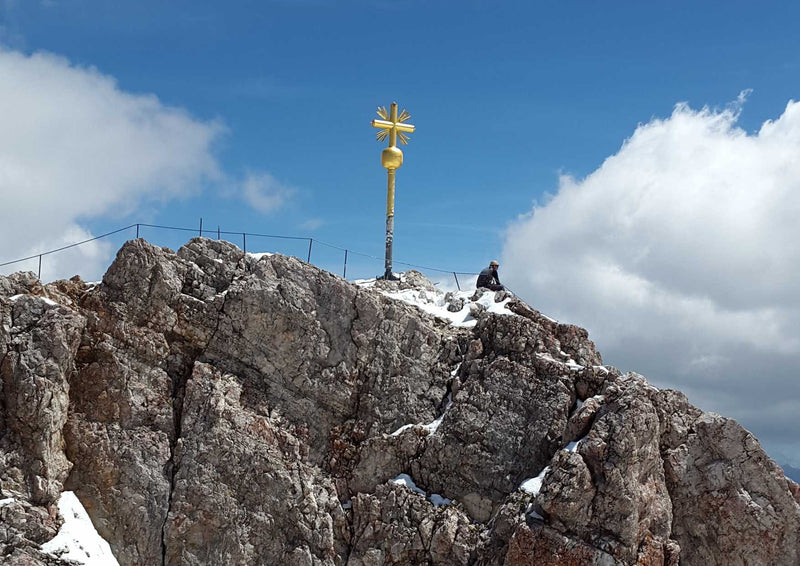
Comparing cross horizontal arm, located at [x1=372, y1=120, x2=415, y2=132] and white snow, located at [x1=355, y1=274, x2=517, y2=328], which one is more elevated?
cross horizontal arm, located at [x1=372, y1=120, x2=415, y2=132]

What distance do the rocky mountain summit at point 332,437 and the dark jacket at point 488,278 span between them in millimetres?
3187

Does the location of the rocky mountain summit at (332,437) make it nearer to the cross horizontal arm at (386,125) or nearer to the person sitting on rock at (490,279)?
the person sitting on rock at (490,279)

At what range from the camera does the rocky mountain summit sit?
99.7 ft

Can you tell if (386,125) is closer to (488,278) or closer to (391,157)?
(391,157)

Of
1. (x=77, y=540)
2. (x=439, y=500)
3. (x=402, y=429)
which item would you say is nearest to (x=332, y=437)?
(x=402, y=429)

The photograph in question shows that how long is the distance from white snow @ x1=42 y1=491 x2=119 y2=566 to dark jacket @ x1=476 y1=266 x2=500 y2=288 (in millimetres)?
17392

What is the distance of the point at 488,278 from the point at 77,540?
1835cm

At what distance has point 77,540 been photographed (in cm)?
3006

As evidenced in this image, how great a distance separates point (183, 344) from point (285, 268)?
4.62 m

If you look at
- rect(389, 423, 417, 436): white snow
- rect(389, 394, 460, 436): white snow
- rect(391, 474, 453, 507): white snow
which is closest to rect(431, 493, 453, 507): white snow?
rect(391, 474, 453, 507): white snow

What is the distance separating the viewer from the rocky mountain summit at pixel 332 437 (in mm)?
30375

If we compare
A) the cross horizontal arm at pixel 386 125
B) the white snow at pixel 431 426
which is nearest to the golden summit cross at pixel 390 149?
the cross horizontal arm at pixel 386 125

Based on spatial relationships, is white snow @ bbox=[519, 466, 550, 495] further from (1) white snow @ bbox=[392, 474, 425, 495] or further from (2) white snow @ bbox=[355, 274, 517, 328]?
(2) white snow @ bbox=[355, 274, 517, 328]

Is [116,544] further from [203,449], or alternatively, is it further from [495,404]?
[495,404]
